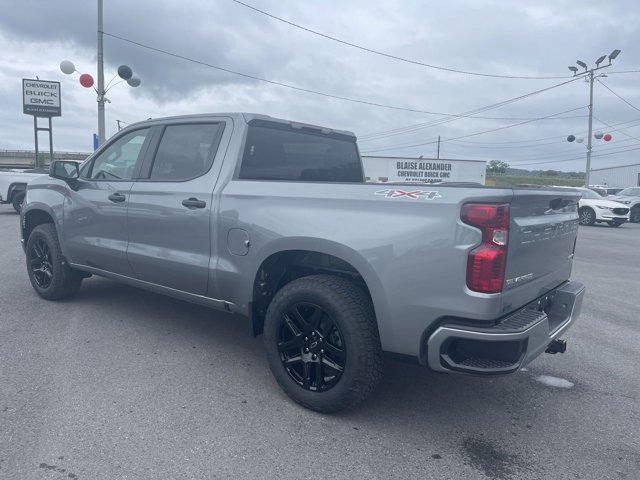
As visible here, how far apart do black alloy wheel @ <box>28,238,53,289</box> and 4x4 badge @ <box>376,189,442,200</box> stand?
405 cm

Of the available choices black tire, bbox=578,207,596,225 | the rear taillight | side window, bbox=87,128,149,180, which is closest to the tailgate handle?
the rear taillight

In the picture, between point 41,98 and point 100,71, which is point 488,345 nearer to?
point 100,71

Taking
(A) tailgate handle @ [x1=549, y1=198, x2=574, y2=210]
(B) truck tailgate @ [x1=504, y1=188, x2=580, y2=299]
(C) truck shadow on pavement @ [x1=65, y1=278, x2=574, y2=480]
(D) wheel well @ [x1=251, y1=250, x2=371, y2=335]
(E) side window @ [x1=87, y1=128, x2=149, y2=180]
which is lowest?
(C) truck shadow on pavement @ [x1=65, y1=278, x2=574, y2=480]

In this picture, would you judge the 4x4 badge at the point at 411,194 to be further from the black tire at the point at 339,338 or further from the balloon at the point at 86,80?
the balloon at the point at 86,80

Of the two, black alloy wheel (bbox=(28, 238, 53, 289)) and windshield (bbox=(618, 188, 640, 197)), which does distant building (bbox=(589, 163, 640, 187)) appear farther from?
black alloy wheel (bbox=(28, 238, 53, 289))

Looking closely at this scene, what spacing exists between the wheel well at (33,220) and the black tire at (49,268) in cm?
15

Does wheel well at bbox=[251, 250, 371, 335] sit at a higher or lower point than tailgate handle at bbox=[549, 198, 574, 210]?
lower

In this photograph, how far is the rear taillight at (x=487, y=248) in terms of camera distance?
8.89 ft

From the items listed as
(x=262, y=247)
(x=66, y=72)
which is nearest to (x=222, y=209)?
(x=262, y=247)

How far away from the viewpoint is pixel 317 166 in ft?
15.2

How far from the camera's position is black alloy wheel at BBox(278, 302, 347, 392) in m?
3.28

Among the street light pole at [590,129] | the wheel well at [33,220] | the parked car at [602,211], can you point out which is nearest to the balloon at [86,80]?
the wheel well at [33,220]

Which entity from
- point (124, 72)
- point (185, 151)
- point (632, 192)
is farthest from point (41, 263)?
point (632, 192)

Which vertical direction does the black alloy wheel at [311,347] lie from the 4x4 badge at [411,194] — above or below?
below
